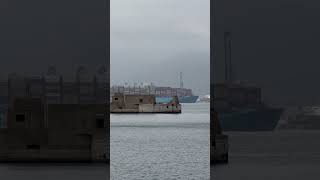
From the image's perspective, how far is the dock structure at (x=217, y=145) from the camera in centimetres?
785

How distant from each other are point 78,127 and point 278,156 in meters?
2.74

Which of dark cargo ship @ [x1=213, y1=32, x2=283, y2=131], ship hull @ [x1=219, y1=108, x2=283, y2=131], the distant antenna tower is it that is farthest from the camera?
ship hull @ [x1=219, y1=108, x2=283, y2=131]

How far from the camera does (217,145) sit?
8.46 meters

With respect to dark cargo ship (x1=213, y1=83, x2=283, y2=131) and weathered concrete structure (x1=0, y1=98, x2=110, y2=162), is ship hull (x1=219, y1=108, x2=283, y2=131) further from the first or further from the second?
weathered concrete structure (x1=0, y1=98, x2=110, y2=162)

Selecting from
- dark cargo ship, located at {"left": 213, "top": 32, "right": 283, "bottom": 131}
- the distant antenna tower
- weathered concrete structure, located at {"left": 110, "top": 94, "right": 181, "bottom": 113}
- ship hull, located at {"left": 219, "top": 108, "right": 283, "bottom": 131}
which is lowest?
weathered concrete structure, located at {"left": 110, "top": 94, "right": 181, "bottom": 113}

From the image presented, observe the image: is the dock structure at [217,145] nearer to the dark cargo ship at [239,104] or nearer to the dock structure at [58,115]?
the dark cargo ship at [239,104]

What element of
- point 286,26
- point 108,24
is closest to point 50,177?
point 108,24

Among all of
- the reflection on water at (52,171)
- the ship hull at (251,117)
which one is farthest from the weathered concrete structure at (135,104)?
the reflection on water at (52,171)

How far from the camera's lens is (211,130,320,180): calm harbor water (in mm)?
8312

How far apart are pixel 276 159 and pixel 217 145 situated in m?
0.92

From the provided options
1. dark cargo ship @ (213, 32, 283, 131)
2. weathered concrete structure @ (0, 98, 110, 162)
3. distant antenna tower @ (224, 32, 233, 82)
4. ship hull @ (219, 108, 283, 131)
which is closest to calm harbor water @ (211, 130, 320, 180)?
ship hull @ (219, 108, 283, 131)

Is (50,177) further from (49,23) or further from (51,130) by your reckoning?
(49,23)

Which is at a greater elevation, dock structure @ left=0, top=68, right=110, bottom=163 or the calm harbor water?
dock structure @ left=0, top=68, right=110, bottom=163

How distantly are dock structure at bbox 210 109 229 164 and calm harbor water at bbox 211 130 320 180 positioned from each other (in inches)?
4.9
